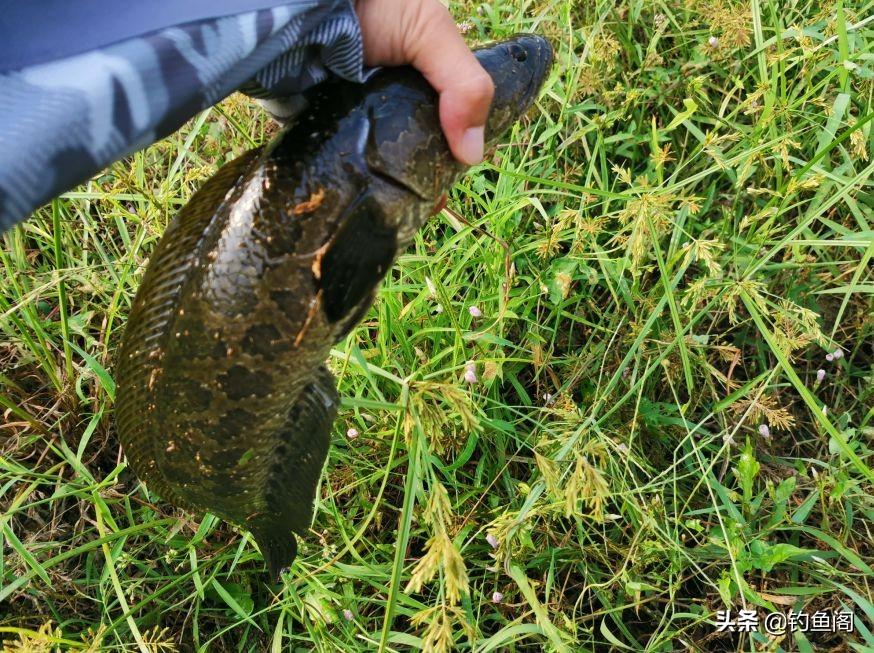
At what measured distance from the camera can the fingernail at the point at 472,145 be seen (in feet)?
5.58

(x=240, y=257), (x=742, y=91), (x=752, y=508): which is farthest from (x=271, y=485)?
(x=742, y=91)

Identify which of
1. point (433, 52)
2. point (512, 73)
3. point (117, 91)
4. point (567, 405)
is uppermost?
point (117, 91)

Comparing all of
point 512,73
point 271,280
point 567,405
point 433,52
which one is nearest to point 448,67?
point 433,52

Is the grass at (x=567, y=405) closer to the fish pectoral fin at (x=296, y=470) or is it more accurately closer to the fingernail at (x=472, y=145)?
the fish pectoral fin at (x=296, y=470)

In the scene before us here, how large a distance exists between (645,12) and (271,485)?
2.65 meters

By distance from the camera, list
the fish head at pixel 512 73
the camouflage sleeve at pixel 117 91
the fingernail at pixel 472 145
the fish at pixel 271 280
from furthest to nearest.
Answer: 1. the fish head at pixel 512 73
2. the fingernail at pixel 472 145
3. the fish at pixel 271 280
4. the camouflage sleeve at pixel 117 91

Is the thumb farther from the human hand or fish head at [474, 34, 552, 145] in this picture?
fish head at [474, 34, 552, 145]

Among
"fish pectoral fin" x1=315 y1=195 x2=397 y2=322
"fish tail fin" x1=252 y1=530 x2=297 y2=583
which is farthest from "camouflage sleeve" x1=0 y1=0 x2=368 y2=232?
"fish tail fin" x1=252 y1=530 x2=297 y2=583

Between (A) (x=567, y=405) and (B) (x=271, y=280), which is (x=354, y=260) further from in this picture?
(A) (x=567, y=405)

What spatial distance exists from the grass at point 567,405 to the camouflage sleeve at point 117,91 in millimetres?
955

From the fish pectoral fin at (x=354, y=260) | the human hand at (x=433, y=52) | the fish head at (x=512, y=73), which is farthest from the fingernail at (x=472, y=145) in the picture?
the fish pectoral fin at (x=354, y=260)

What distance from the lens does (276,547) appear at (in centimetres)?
198

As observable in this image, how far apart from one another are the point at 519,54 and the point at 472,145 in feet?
1.56

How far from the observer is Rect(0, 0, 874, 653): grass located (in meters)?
2.12
